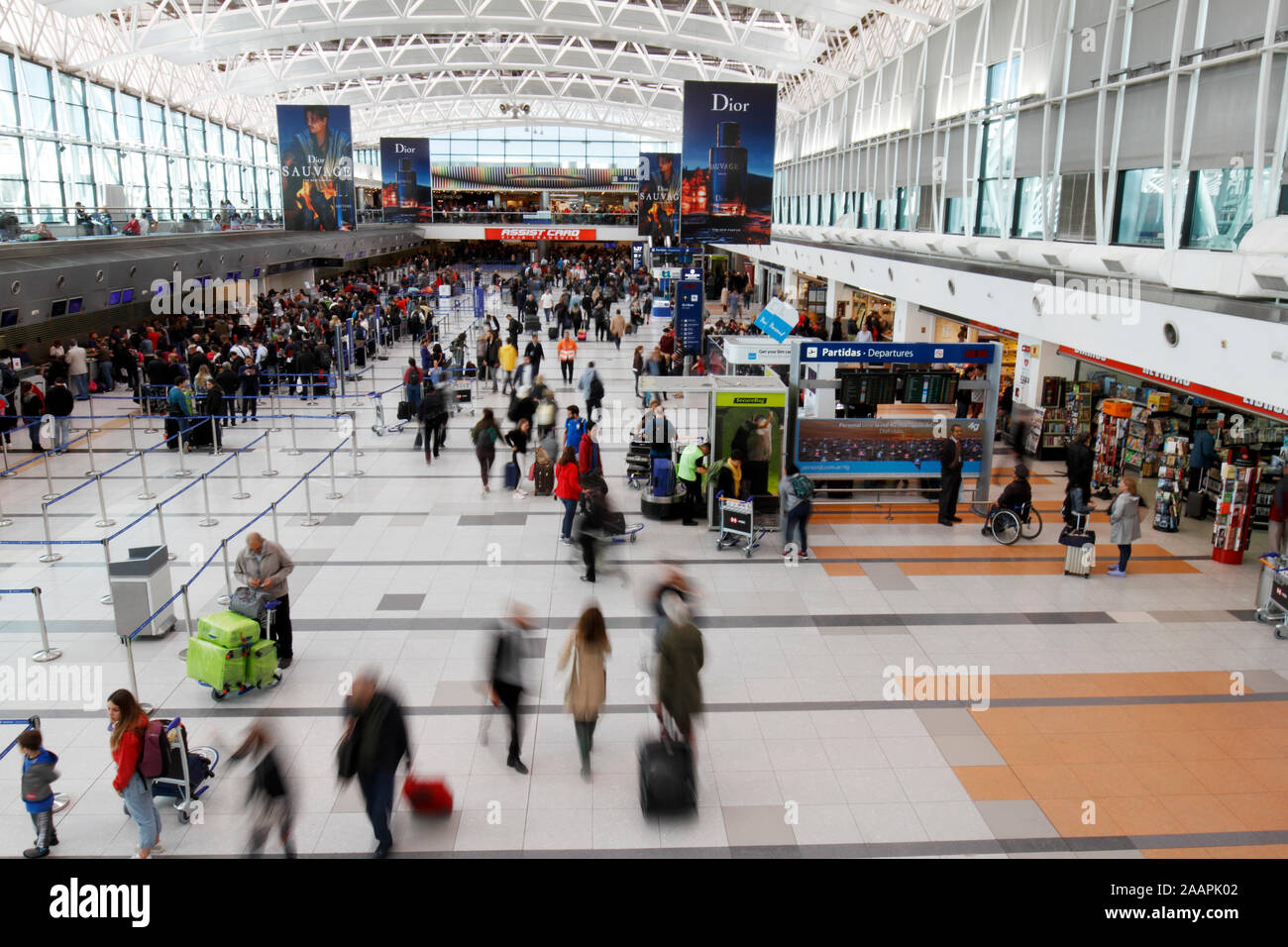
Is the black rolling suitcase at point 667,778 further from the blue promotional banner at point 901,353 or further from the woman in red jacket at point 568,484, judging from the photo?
the blue promotional banner at point 901,353

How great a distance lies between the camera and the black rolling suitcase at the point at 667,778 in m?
5.80

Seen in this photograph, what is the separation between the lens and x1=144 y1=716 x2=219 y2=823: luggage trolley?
5.70m

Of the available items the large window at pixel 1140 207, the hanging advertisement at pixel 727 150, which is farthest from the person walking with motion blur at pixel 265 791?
the hanging advertisement at pixel 727 150

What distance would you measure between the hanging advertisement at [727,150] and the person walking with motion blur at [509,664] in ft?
42.3

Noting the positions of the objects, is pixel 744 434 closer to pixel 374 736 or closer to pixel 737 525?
pixel 737 525

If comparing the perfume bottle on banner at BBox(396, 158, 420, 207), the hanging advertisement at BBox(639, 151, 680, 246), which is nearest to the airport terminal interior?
the hanging advertisement at BBox(639, 151, 680, 246)

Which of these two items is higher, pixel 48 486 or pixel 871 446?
pixel 871 446

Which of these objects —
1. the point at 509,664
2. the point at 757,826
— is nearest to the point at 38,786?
the point at 509,664

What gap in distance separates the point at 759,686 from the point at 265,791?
13.9 feet

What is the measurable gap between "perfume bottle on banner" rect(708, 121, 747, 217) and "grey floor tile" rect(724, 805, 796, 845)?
46.1 ft

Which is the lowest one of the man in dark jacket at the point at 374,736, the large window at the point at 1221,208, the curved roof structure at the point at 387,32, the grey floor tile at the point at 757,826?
the grey floor tile at the point at 757,826

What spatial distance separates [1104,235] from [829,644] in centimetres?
851

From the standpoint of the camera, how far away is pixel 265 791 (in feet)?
15.9

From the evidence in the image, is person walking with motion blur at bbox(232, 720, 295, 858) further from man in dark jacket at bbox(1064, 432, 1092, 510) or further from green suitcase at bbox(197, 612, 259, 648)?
man in dark jacket at bbox(1064, 432, 1092, 510)
